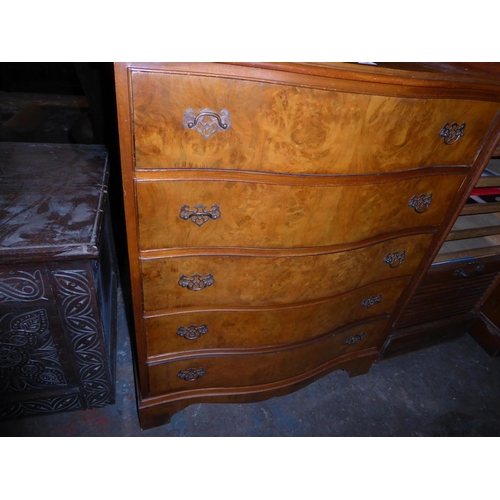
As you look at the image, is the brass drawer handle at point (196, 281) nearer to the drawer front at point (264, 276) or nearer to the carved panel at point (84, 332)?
the drawer front at point (264, 276)

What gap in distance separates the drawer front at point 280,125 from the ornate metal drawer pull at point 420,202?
0.54 ft

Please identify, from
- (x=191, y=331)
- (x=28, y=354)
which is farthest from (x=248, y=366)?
(x=28, y=354)

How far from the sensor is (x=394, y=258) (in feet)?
4.36

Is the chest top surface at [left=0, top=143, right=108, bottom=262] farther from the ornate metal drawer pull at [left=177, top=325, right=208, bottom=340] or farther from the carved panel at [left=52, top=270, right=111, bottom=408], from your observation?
the ornate metal drawer pull at [left=177, top=325, right=208, bottom=340]

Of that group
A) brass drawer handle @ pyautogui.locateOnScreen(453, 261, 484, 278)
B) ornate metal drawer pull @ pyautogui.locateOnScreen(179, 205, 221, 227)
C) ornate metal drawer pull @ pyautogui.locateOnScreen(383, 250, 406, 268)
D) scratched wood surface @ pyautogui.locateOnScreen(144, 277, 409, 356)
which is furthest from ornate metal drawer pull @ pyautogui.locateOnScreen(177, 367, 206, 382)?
brass drawer handle @ pyautogui.locateOnScreen(453, 261, 484, 278)

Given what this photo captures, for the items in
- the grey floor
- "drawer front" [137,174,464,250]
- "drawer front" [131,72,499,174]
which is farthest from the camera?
the grey floor

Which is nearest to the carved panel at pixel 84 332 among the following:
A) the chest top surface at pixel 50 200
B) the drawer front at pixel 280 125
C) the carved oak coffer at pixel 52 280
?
the carved oak coffer at pixel 52 280

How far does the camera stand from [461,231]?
149 centimetres

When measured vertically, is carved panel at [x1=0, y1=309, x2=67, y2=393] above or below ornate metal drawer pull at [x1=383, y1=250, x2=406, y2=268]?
below

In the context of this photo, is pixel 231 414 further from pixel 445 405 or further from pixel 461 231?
pixel 461 231

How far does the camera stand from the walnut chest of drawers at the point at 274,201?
771mm

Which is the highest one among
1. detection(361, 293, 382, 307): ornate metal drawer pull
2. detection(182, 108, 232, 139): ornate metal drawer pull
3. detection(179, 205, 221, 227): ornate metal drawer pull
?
detection(182, 108, 232, 139): ornate metal drawer pull

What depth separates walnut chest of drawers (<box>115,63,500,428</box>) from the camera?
2.53ft

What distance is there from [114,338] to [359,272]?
1.35 m
